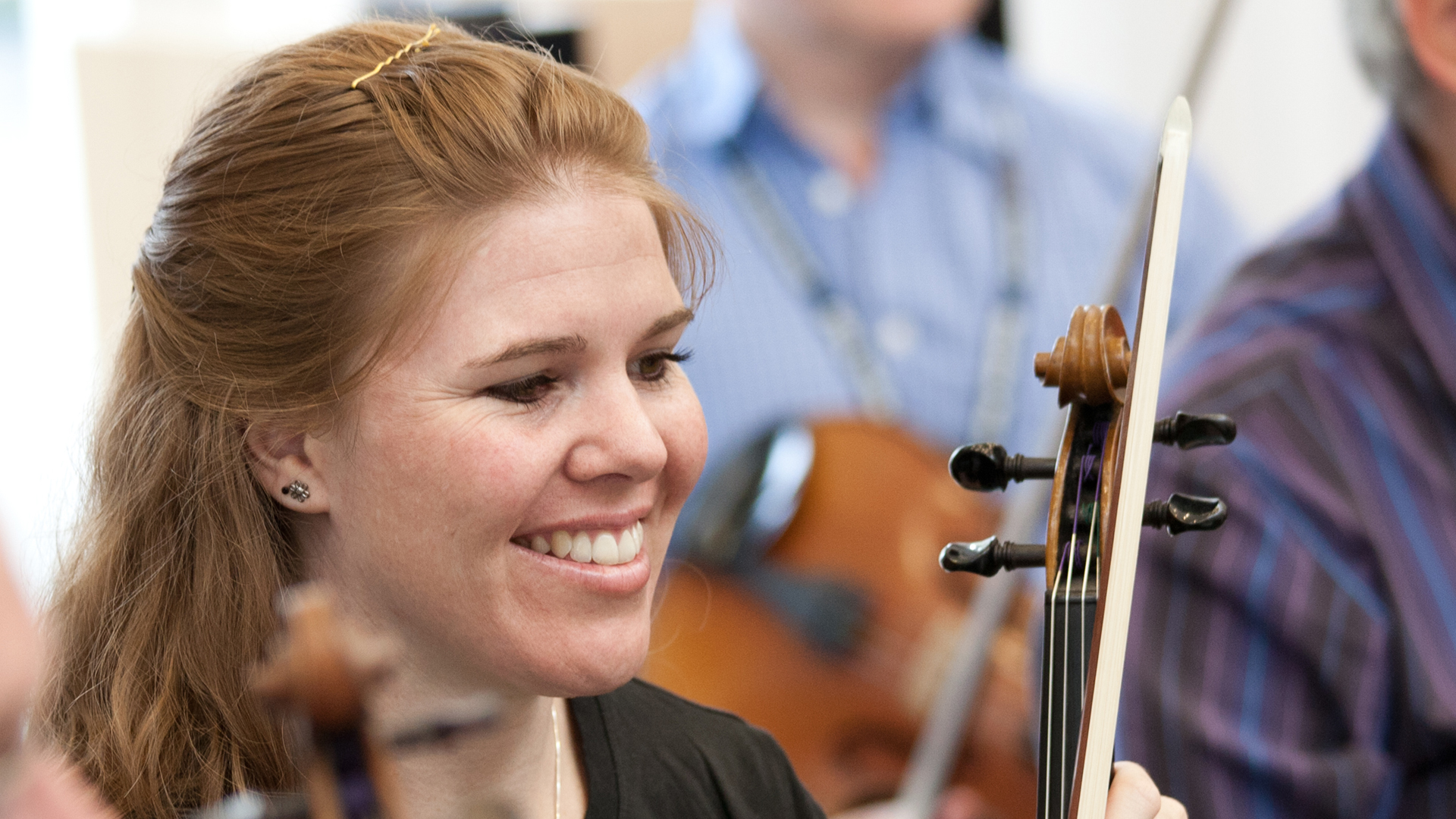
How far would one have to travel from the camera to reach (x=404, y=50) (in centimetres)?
78

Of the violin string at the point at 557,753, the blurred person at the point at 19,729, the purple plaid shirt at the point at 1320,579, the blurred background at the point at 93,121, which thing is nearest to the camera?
the blurred person at the point at 19,729

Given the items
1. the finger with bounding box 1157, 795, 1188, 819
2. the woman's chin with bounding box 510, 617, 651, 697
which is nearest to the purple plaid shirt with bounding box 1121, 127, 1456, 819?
the finger with bounding box 1157, 795, 1188, 819

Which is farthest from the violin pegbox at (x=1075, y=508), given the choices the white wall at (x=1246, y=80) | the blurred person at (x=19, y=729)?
the white wall at (x=1246, y=80)

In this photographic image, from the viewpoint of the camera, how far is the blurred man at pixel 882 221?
183 cm

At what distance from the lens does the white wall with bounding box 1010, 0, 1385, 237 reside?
2537 millimetres

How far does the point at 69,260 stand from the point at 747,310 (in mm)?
835

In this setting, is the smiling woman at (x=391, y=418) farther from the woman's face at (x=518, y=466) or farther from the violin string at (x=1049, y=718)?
the violin string at (x=1049, y=718)

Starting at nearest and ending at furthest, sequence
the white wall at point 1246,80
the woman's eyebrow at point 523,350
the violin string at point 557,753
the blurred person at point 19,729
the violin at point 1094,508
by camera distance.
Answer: the blurred person at point 19,729
the violin at point 1094,508
the woman's eyebrow at point 523,350
the violin string at point 557,753
the white wall at point 1246,80

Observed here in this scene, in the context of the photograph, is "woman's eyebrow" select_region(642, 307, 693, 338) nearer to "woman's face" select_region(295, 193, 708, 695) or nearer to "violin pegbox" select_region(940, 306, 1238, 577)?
"woman's face" select_region(295, 193, 708, 695)

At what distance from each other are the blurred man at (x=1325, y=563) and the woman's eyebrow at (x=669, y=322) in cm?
56

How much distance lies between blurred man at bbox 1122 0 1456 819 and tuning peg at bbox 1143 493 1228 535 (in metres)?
0.52

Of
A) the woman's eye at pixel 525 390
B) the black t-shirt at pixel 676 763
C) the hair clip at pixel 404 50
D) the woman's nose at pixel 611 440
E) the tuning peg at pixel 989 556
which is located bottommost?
the black t-shirt at pixel 676 763

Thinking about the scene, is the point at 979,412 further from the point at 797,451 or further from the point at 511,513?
the point at 511,513

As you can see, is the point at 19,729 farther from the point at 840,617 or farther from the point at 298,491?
the point at 840,617
